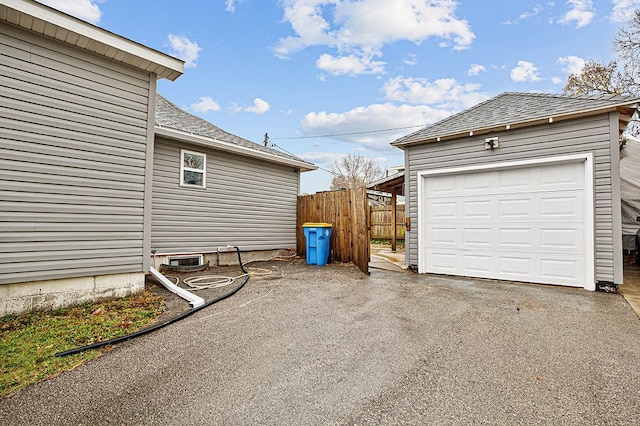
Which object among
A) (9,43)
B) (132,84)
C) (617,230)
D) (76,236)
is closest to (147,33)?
(132,84)

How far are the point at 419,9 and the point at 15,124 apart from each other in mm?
8387

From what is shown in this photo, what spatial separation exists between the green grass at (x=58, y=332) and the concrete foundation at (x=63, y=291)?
113 mm

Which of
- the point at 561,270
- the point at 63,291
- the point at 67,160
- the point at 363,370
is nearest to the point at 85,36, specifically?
the point at 67,160

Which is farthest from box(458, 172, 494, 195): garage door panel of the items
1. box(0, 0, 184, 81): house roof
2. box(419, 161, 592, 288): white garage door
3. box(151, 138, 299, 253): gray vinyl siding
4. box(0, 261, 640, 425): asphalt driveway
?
box(0, 0, 184, 81): house roof

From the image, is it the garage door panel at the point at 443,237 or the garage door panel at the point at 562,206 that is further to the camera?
the garage door panel at the point at 443,237

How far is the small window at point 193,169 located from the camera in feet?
22.5

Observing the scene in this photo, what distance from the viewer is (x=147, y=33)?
760cm

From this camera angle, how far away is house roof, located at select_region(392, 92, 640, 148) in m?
4.93

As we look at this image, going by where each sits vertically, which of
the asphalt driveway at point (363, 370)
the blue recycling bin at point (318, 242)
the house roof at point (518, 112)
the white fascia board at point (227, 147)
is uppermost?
the house roof at point (518, 112)

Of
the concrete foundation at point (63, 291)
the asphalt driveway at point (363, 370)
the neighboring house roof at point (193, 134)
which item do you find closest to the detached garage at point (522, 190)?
the asphalt driveway at point (363, 370)

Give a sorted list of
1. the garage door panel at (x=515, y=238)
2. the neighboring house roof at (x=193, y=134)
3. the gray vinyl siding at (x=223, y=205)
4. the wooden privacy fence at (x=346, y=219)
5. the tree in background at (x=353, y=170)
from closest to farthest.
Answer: the garage door panel at (x=515, y=238)
the neighboring house roof at (x=193, y=134)
the gray vinyl siding at (x=223, y=205)
the wooden privacy fence at (x=346, y=219)
the tree in background at (x=353, y=170)

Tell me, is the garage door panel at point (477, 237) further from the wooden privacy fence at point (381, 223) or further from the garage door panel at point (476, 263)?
the wooden privacy fence at point (381, 223)

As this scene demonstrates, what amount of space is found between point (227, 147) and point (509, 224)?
20.7 feet

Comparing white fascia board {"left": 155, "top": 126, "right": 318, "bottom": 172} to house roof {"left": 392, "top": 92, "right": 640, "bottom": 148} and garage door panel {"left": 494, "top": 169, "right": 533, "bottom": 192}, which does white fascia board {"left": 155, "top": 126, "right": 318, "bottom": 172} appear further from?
garage door panel {"left": 494, "top": 169, "right": 533, "bottom": 192}
